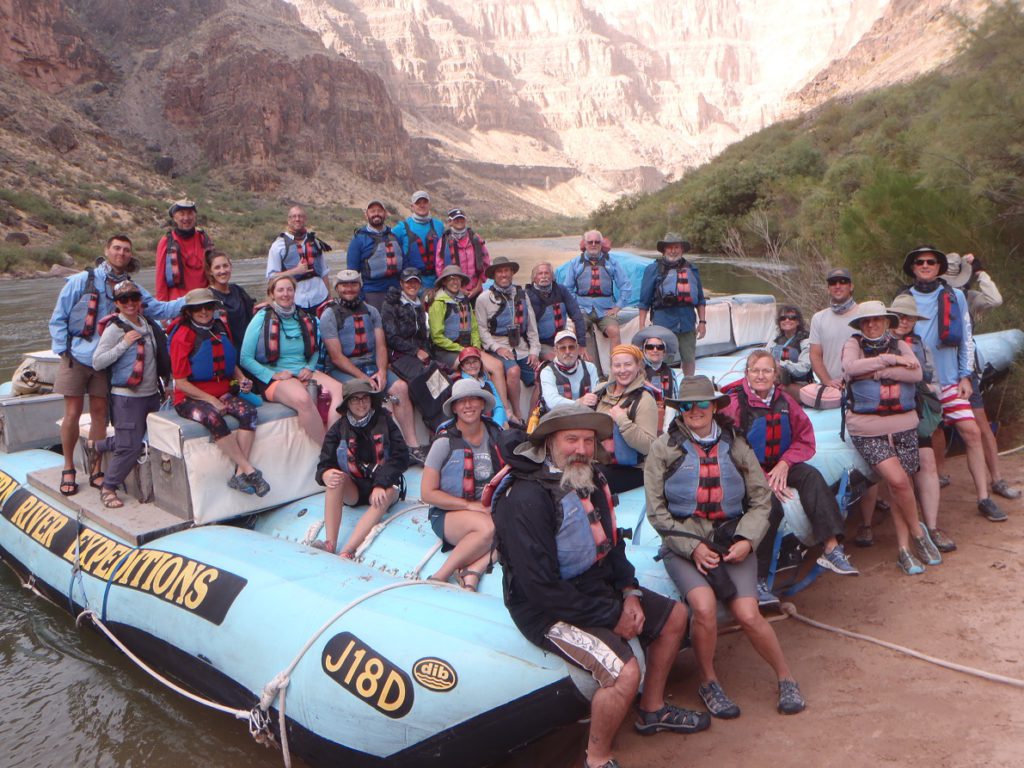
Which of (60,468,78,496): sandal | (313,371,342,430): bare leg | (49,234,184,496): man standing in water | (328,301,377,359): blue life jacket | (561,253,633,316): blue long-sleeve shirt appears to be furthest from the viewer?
(561,253,633,316): blue long-sleeve shirt

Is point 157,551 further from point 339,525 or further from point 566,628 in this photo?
point 566,628

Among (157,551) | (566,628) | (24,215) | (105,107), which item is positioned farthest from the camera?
(105,107)

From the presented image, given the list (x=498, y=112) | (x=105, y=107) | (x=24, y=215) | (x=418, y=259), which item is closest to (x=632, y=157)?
(x=498, y=112)

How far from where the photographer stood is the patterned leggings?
600 cm

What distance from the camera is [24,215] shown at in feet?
118

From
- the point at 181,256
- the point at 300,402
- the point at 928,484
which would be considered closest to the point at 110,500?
the point at 300,402

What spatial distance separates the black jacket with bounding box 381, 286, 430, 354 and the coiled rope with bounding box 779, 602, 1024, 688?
361 centimetres

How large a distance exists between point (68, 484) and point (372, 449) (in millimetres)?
2697

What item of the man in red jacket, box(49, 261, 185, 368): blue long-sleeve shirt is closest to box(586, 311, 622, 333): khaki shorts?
the man in red jacket

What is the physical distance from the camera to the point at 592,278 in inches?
338

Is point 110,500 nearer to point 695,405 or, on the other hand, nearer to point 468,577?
point 468,577

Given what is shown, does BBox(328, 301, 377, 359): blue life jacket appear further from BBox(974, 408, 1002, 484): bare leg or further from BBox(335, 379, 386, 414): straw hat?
BBox(974, 408, 1002, 484): bare leg

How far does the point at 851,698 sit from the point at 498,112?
15673cm

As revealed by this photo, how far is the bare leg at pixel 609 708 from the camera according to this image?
3738 millimetres
